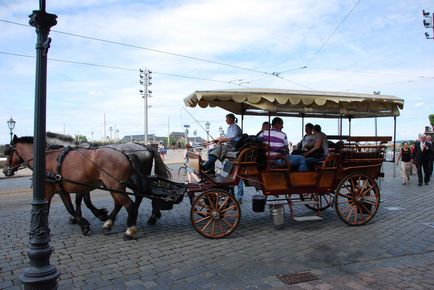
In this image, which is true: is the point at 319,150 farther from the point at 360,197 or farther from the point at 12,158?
the point at 12,158

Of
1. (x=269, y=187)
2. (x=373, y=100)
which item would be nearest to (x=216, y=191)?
(x=269, y=187)

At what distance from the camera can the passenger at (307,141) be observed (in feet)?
27.0

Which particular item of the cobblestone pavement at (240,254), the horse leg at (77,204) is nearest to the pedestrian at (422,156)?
the cobblestone pavement at (240,254)

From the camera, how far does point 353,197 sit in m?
7.62

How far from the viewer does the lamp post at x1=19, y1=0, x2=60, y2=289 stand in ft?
12.1

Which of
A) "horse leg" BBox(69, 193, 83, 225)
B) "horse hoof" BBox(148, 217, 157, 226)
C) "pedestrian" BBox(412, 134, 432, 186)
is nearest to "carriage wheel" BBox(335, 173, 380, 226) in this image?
"horse hoof" BBox(148, 217, 157, 226)

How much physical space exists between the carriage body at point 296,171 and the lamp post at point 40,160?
3.03m

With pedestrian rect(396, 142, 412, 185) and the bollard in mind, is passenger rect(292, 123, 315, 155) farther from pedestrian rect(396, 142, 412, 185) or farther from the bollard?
pedestrian rect(396, 142, 412, 185)

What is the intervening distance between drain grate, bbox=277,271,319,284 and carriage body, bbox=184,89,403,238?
195 cm

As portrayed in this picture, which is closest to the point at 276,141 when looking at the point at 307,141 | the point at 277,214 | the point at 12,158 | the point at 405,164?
the point at 277,214

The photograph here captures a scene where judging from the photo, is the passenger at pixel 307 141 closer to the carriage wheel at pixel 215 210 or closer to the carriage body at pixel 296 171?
the carriage body at pixel 296 171

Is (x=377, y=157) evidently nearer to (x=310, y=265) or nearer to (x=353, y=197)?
(x=353, y=197)

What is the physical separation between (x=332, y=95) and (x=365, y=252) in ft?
9.34

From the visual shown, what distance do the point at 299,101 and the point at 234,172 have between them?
67.9 inches
